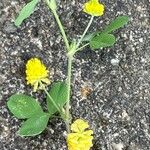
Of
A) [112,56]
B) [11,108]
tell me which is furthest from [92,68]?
[11,108]

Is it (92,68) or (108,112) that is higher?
(92,68)

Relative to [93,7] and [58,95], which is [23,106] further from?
[93,7]

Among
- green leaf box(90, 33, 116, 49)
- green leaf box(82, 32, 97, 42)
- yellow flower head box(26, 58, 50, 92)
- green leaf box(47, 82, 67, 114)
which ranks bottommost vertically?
green leaf box(47, 82, 67, 114)

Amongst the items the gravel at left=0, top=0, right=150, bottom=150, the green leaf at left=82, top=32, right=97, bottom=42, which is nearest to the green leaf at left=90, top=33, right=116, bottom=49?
the green leaf at left=82, top=32, right=97, bottom=42

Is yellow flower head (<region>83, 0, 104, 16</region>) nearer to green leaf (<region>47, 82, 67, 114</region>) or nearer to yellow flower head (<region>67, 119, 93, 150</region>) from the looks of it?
green leaf (<region>47, 82, 67, 114</region>)

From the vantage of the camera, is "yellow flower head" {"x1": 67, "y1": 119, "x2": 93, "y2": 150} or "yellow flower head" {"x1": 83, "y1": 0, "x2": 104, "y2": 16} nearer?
"yellow flower head" {"x1": 67, "y1": 119, "x2": 93, "y2": 150}

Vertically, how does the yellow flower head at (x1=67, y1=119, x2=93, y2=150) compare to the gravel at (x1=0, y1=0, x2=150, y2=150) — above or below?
below

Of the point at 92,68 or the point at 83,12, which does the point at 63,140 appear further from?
the point at 83,12
